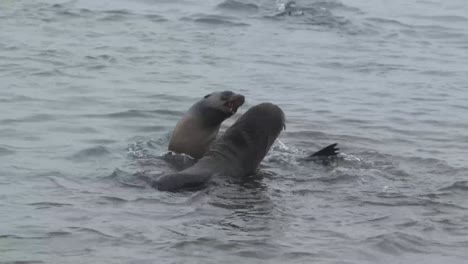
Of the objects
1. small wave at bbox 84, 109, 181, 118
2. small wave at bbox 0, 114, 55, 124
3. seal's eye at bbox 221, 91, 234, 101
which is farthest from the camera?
small wave at bbox 84, 109, 181, 118

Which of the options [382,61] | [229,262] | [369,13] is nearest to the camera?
[229,262]

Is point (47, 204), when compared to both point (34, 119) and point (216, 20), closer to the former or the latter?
point (34, 119)

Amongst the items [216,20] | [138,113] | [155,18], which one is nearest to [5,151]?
[138,113]

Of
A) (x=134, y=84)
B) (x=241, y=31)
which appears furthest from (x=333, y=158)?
(x=241, y=31)

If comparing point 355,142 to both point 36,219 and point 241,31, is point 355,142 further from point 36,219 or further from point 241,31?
point 241,31

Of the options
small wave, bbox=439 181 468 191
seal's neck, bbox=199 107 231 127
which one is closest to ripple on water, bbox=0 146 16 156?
seal's neck, bbox=199 107 231 127

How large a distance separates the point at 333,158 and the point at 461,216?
1872 millimetres

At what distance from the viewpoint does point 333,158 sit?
8.88 metres

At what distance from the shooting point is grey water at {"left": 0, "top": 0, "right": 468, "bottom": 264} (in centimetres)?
639

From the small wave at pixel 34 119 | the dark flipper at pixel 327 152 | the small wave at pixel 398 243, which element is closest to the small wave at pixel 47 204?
the small wave at pixel 398 243

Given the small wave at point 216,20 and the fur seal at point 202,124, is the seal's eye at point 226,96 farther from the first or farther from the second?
the small wave at point 216,20

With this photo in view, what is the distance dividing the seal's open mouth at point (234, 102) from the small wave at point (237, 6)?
400 inches

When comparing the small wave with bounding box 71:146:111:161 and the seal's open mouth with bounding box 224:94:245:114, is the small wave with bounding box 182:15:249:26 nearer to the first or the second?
the seal's open mouth with bounding box 224:94:245:114

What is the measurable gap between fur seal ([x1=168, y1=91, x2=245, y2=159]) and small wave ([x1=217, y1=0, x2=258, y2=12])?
33.0 feet
